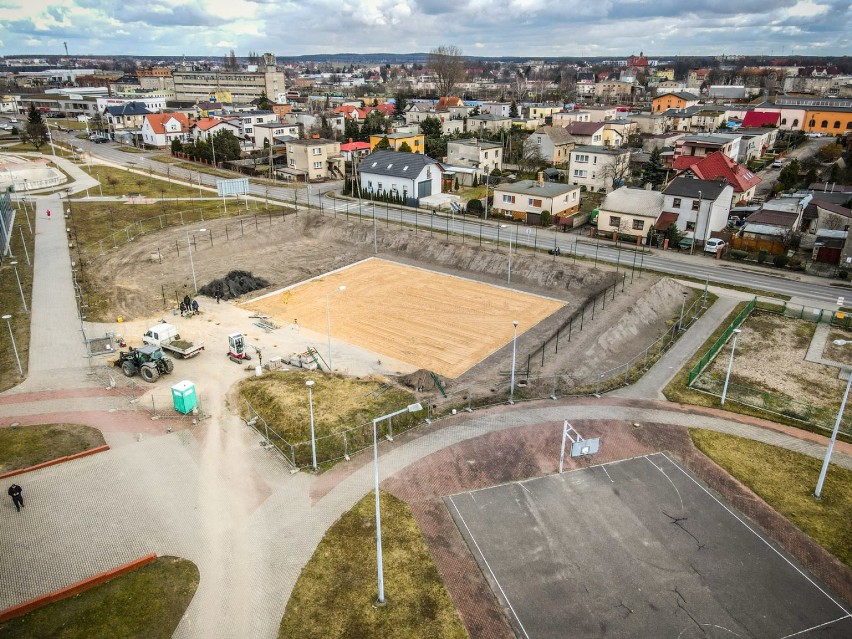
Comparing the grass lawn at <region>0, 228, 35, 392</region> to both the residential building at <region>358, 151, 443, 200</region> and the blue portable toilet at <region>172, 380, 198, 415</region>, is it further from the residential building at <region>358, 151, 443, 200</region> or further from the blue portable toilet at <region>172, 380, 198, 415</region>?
the residential building at <region>358, 151, 443, 200</region>

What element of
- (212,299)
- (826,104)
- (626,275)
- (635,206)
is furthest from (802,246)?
(826,104)

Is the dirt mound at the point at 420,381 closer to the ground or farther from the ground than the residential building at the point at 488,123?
closer to the ground

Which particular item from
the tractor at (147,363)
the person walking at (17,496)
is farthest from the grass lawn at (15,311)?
the person walking at (17,496)

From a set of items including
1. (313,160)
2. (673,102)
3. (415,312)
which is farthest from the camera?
(673,102)

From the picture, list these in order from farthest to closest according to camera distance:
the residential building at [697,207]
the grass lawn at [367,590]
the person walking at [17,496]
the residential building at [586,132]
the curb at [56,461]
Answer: the residential building at [586,132] → the residential building at [697,207] → the curb at [56,461] → the person walking at [17,496] → the grass lawn at [367,590]

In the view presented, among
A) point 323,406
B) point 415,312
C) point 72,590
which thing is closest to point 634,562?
point 323,406

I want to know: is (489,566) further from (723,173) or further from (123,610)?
(723,173)

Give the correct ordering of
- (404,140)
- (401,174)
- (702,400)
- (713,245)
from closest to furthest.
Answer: (702,400) → (713,245) → (401,174) → (404,140)

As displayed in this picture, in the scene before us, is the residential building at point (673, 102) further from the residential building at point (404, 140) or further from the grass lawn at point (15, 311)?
the grass lawn at point (15, 311)
